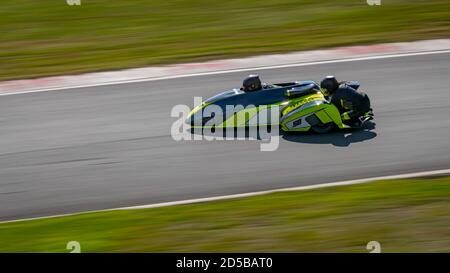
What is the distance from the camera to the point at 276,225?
31.8 ft

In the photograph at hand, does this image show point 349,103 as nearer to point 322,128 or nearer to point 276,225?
point 322,128

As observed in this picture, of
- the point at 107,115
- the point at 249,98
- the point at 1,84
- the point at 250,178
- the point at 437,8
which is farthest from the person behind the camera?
the point at 437,8

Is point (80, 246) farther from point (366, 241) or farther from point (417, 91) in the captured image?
point (417, 91)

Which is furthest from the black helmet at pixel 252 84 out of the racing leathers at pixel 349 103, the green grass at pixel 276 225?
the green grass at pixel 276 225

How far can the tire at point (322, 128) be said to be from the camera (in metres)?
12.7

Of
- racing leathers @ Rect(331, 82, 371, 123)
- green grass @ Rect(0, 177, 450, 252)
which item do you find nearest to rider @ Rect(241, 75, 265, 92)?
racing leathers @ Rect(331, 82, 371, 123)

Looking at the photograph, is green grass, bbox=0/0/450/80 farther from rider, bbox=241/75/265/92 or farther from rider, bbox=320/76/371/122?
rider, bbox=320/76/371/122

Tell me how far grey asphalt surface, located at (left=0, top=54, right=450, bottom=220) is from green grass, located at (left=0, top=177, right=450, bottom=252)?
0.64m

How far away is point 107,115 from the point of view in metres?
14.5

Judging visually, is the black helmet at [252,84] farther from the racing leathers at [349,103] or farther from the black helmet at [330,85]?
the racing leathers at [349,103]

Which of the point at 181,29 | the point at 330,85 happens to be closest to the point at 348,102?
the point at 330,85

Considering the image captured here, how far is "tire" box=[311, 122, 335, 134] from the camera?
1273 centimetres

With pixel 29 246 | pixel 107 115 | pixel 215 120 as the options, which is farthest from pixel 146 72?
pixel 29 246

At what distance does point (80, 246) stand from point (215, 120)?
434cm
